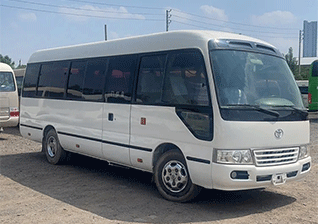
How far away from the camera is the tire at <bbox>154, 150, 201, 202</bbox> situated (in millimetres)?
6746

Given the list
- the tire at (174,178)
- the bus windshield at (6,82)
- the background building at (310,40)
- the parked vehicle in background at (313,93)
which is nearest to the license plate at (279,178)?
the tire at (174,178)

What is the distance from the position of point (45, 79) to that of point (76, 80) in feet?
5.25

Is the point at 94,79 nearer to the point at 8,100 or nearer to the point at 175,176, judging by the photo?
the point at 175,176

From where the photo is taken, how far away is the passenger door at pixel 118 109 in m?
7.93

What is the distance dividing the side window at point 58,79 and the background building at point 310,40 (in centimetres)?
7830

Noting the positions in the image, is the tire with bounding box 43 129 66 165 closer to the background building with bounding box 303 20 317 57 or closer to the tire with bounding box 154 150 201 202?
the tire with bounding box 154 150 201 202

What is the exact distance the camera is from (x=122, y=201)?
7.06 meters

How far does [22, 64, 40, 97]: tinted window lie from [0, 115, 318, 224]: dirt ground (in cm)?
243

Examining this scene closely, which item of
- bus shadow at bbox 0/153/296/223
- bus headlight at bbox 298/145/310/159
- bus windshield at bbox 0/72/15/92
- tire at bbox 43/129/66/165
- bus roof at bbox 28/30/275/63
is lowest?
bus shadow at bbox 0/153/296/223

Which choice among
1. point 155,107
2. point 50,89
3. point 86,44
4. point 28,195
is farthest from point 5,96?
point 155,107

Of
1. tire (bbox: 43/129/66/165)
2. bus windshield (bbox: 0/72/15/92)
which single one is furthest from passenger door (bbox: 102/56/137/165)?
bus windshield (bbox: 0/72/15/92)

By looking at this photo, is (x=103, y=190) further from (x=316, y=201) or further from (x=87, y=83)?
(x=316, y=201)

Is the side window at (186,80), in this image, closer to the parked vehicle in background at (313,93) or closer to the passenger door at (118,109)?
the passenger door at (118,109)

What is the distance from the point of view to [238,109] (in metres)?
6.27
